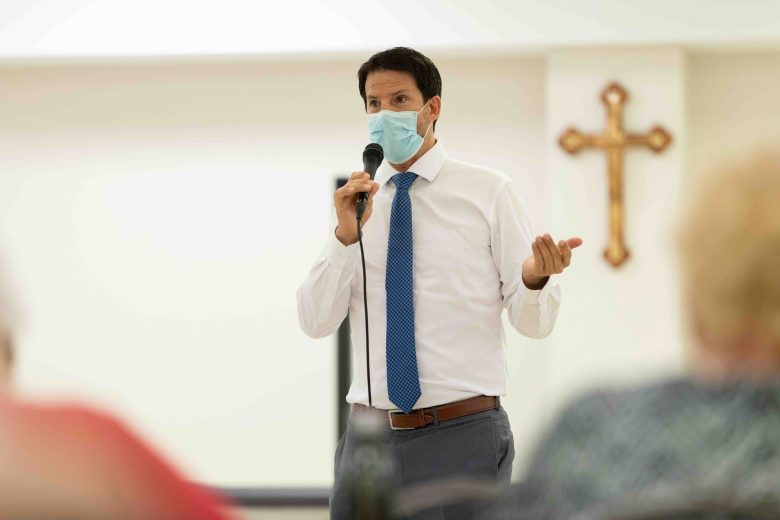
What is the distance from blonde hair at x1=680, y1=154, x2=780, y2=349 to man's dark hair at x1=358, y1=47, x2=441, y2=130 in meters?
1.88

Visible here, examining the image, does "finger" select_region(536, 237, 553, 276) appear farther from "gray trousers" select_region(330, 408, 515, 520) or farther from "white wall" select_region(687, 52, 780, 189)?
"white wall" select_region(687, 52, 780, 189)

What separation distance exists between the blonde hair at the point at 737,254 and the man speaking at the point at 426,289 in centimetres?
145

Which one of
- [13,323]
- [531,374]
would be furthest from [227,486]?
[13,323]

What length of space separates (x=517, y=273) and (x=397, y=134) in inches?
19.9

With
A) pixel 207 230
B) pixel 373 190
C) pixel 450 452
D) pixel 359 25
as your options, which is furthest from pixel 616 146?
pixel 450 452

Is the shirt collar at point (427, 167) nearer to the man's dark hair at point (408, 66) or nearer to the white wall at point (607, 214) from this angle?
the man's dark hair at point (408, 66)

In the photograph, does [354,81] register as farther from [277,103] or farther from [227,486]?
[227,486]

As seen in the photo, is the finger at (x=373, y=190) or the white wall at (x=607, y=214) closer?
the finger at (x=373, y=190)

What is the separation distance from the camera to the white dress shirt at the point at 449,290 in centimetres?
296

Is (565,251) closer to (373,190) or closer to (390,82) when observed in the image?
(373,190)

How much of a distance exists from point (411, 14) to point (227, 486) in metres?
2.33

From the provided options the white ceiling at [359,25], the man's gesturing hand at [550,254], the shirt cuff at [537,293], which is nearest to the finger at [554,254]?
the man's gesturing hand at [550,254]

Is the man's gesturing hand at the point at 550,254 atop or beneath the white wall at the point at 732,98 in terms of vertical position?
beneath

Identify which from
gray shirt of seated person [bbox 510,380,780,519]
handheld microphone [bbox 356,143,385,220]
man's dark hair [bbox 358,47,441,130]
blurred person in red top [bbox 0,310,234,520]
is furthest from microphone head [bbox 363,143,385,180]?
blurred person in red top [bbox 0,310,234,520]
